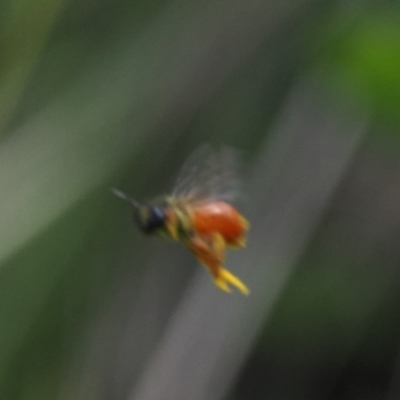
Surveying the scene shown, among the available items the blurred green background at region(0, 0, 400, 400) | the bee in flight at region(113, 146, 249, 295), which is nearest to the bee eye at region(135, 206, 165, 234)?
the bee in flight at region(113, 146, 249, 295)

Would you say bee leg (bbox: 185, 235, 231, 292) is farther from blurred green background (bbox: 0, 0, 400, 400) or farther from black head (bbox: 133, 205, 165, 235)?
blurred green background (bbox: 0, 0, 400, 400)

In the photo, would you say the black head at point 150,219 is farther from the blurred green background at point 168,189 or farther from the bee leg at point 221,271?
the blurred green background at point 168,189

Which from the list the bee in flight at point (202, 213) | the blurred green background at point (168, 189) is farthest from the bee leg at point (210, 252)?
the blurred green background at point (168, 189)

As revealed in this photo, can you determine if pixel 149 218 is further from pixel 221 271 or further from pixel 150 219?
pixel 221 271

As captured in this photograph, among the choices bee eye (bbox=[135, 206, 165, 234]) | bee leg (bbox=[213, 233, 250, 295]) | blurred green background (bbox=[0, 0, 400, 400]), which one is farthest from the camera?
blurred green background (bbox=[0, 0, 400, 400])

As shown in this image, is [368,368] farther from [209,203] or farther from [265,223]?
[209,203]

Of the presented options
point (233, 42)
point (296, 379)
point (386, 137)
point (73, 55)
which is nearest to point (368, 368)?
point (296, 379)

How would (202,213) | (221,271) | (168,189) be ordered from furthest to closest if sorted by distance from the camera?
(168,189) → (202,213) → (221,271)

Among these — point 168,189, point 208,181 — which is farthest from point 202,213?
point 168,189
